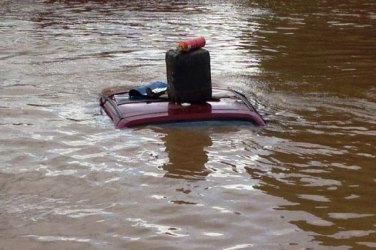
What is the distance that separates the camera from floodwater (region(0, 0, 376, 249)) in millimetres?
5012

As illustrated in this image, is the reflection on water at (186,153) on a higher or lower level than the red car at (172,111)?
lower

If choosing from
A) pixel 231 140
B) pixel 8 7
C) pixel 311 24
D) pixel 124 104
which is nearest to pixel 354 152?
pixel 231 140

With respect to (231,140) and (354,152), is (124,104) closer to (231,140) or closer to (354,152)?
(231,140)

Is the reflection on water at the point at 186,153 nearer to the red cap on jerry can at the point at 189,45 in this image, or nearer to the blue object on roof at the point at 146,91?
the blue object on roof at the point at 146,91

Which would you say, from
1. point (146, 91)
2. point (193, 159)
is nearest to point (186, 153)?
point (193, 159)

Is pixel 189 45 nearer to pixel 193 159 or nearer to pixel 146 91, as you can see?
pixel 146 91

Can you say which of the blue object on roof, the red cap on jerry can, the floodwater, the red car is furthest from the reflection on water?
the red cap on jerry can

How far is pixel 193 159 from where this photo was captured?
671cm

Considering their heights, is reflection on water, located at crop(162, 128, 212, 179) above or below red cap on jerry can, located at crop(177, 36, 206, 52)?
below

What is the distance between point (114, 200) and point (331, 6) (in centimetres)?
1789

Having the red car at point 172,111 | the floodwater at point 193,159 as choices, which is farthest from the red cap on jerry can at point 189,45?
the floodwater at point 193,159

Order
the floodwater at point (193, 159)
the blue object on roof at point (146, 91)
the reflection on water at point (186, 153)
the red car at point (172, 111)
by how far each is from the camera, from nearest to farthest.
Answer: the floodwater at point (193, 159) < the reflection on water at point (186, 153) < the red car at point (172, 111) < the blue object on roof at point (146, 91)

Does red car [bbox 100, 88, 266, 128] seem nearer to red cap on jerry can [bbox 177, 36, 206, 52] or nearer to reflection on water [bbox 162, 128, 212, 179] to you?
reflection on water [bbox 162, 128, 212, 179]

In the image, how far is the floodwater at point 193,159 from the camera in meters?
5.01
